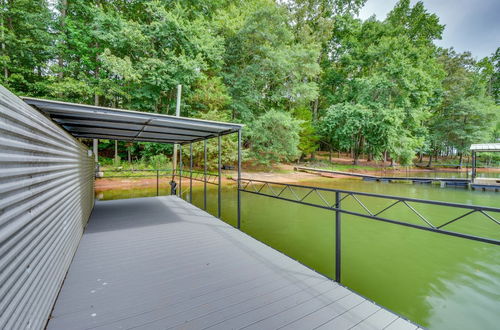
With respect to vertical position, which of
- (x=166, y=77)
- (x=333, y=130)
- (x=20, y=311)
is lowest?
(x=20, y=311)

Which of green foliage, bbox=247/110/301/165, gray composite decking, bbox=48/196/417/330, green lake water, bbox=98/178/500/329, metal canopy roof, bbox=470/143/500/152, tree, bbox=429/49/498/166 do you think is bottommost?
green lake water, bbox=98/178/500/329

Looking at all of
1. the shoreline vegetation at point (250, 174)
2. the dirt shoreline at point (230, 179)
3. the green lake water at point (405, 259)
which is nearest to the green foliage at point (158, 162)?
the shoreline vegetation at point (250, 174)

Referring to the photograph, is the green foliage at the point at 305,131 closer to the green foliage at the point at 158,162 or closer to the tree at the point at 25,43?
the green foliage at the point at 158,162

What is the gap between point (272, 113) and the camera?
1619 centimetres

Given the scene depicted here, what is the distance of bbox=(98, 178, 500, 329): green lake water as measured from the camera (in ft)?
9.65

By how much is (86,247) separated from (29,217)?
2423 mm

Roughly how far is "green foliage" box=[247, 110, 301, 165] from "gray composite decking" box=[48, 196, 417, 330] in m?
13.1

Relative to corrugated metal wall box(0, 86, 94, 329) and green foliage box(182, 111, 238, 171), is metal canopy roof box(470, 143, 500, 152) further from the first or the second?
corrugated metal wall box(0, 86, 94, 329)

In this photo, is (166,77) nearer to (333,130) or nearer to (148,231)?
(148,231)

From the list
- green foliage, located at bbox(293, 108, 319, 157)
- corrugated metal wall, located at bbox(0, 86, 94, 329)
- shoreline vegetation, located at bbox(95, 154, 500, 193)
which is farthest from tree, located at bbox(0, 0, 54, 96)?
green foliage, located at bbox(293, 108, 319, 157)

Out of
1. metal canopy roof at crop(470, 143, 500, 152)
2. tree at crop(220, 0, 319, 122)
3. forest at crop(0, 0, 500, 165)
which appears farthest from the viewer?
tree at crop(220, 0, 319, 122)

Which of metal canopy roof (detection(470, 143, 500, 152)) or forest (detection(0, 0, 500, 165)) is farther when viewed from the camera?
forest (detection(0, 0, 500, 165))

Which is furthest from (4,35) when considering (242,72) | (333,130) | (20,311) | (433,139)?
(433,139)

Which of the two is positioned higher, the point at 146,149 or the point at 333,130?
the point at 333,130
